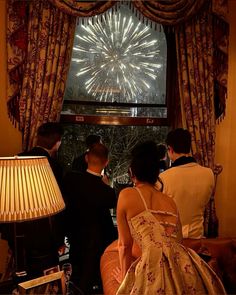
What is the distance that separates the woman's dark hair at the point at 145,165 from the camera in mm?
1699

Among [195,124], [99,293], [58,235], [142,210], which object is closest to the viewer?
[142,210]

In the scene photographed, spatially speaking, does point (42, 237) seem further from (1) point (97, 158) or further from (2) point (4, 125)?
(2) point (4, 125)

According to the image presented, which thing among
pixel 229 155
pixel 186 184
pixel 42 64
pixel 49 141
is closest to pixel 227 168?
pixel 229 155

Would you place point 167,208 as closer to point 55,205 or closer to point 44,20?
point 55,205

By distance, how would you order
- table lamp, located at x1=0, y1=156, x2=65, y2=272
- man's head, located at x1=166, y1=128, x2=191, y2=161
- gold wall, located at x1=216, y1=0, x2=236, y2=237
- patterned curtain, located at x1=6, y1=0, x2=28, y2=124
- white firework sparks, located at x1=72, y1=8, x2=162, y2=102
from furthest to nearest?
gold wall, located at x1=216, y1=0, x2=236, y2=237
white firework sparks, located at x1=72, y1=8, x2=162, y2=102
patterned curtain, located at x1=6, y1=0, x2=28, y2=124
man's head, located at x1=166, y1=128, x2=191, y2=161
table lamp, located at x1=0, y1=156, x2=65, y2=272

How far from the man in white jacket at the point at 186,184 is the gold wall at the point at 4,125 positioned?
140cm

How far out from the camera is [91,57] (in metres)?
3.39

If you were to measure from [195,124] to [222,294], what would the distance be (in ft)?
6.20

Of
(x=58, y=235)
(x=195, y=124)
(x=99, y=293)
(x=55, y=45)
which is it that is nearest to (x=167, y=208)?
(x=58, y=235)

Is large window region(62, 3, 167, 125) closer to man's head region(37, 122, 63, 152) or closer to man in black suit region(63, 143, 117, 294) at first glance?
man's head region(37, 122, 63, 152)

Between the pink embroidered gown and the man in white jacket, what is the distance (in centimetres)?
77

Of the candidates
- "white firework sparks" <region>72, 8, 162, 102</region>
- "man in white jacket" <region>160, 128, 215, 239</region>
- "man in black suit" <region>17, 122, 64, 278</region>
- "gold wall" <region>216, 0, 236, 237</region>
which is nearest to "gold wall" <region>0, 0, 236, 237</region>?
"gold wall" <region>216, 0, 236, 237</region>

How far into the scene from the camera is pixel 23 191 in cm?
154

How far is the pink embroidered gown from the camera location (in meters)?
1.53
